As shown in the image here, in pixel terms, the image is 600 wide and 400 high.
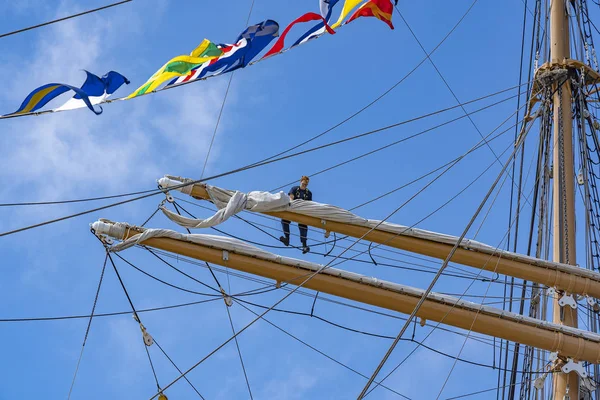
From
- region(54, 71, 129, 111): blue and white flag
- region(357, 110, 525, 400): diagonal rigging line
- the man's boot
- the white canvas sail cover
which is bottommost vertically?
region(357, 110, 525, 400): diagonal rigging line

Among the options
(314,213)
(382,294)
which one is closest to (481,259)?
(382,294)

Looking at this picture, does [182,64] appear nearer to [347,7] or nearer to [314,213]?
[347,7]

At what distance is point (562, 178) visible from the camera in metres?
20.0

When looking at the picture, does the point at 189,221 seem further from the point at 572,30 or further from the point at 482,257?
the point at 572,30

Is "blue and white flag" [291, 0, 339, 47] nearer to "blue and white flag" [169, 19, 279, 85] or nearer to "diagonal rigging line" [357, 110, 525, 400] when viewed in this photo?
"blue and white flag" [169, 19, 279, 85]

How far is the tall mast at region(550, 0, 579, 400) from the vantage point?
17.7 meters

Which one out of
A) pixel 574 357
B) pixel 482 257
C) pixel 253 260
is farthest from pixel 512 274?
pixel 253 260

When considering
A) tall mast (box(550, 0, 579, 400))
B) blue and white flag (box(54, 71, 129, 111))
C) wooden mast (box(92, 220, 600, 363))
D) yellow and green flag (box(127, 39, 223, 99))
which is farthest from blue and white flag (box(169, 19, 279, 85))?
tall mast (box(550, 0, 579, 400))

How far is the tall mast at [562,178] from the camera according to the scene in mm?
17703

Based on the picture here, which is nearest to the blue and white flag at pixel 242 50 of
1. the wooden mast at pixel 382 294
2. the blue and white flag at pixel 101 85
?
the blue and white flag at pixel 101 85

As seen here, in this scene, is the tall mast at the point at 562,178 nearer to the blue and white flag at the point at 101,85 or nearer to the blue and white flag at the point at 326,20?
the blue and white flag at the point at 326,20

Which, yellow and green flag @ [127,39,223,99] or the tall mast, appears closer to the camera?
yellow and green flag @ [127,39,223,99]

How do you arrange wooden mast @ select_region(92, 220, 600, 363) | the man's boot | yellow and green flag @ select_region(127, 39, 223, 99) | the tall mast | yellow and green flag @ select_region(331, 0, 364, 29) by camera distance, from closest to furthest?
yellow and green flag @ select_region(127, 39, 223, 99) → wooden mast @ select_region(92, 220, 600, 363) → yellow and green flag @ select_region(331, 0, 364, 29) → the man's boot → the tall mast

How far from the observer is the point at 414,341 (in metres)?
16.5
